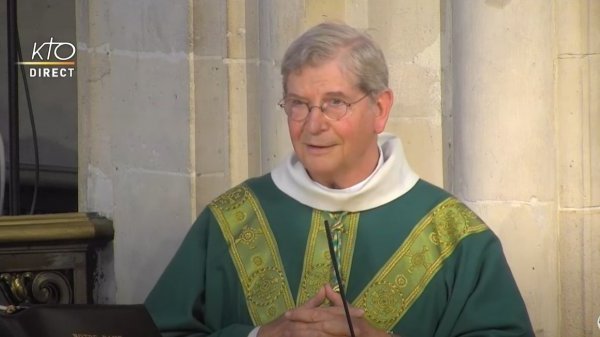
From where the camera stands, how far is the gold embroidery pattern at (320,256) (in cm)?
418

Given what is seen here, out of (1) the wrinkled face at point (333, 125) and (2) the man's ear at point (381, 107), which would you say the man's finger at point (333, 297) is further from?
(2) the man's ear at point (381, 107)

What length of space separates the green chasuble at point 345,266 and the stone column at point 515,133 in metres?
0.77

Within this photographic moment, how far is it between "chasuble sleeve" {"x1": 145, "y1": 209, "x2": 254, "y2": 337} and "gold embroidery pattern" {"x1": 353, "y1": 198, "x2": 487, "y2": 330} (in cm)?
32

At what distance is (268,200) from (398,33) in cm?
110

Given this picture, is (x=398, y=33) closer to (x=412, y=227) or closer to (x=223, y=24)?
(x=223, y=24)

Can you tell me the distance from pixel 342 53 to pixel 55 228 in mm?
1856

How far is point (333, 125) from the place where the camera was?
401 centimetres

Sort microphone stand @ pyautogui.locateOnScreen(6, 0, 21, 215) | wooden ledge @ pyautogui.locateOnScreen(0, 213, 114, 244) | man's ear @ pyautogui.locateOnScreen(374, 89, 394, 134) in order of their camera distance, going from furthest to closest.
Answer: microphone stand @ pyautogui.locateOnScreen(6, 0, 21, 215) → wooden ledge @ pyautogui.locateOnScreen(0, 213, 114, 244) → man's ear @ pyautogui.locateOnScreen(374, 89, 394, 134)

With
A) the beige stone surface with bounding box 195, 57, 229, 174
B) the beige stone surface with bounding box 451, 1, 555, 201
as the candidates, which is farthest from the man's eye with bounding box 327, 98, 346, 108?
the beige stone surface with bounding box 195, 57, 229, 174

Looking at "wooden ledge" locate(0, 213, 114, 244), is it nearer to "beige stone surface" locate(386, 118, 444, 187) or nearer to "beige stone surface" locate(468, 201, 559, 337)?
"beige stone surface" locate(386, 118, 444, 187)

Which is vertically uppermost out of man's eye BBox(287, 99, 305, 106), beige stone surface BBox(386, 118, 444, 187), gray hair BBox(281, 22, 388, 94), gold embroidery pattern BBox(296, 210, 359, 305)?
gray hair BBox(281, 22, 388, 94)

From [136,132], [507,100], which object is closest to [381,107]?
[507,100]

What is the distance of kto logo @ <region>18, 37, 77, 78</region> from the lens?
18.7ft

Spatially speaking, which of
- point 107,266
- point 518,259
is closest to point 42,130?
point 107,266
